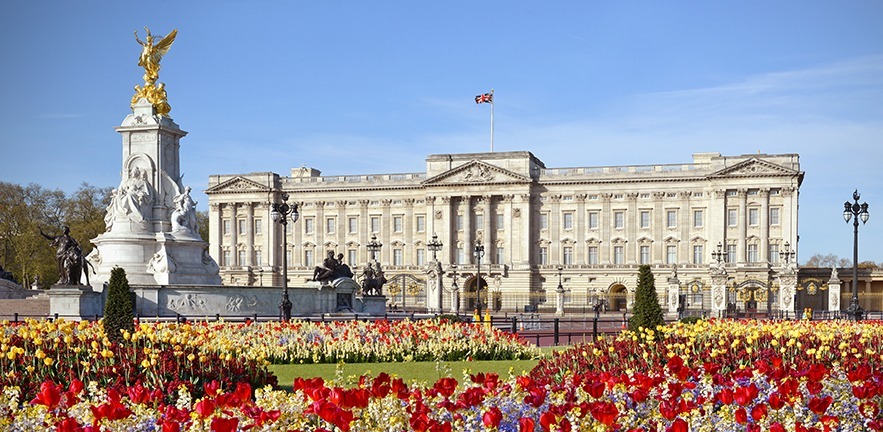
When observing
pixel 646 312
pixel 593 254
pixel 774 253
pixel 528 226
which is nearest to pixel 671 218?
pixel 593 254

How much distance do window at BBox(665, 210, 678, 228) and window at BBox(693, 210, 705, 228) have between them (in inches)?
62.5

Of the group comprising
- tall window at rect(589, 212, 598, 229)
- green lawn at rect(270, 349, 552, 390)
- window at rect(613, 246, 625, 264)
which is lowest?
green lawn at rect(270, 349, 552, 390)

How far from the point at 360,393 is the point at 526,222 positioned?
80.4m

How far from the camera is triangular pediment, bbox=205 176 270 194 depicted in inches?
3679

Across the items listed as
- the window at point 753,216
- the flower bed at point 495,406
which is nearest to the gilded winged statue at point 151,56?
the flower bed at point 495,406

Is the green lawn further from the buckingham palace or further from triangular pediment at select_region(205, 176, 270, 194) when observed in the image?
triangular pediment at select_region(205, 176, 270, 194)

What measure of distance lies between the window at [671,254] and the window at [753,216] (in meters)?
6.95

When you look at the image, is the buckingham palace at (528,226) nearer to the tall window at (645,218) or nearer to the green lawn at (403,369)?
the tall window at (645,218)

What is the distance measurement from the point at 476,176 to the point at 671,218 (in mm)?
18058

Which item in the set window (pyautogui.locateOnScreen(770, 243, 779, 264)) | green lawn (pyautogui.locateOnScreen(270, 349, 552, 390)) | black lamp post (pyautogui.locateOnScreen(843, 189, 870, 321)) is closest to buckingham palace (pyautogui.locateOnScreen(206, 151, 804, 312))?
window (pyautogui.locateOnScreen(770, 243, 779, 264))

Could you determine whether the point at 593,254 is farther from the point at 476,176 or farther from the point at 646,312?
the point at 646,312

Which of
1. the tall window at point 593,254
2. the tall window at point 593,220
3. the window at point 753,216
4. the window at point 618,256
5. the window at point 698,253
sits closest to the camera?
the window at point 753,216

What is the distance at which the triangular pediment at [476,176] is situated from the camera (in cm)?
8694

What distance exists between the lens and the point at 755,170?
265 feet
